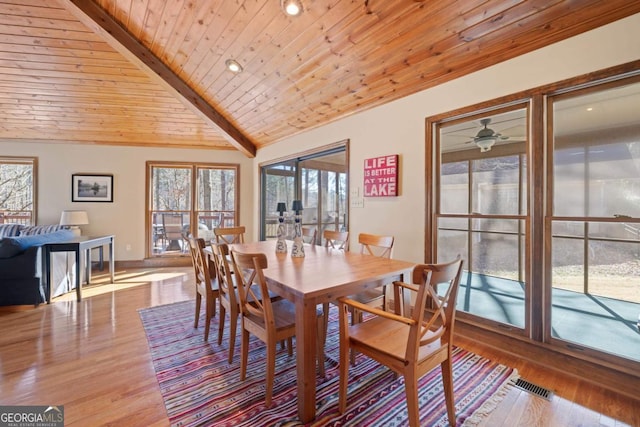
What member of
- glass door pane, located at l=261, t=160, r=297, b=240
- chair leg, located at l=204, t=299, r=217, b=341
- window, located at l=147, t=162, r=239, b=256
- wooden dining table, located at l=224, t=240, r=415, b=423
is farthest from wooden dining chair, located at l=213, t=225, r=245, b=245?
window, located at l=147, t=162, r=239, b=256

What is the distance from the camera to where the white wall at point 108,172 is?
5172 mm

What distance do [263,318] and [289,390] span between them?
500 millimetres

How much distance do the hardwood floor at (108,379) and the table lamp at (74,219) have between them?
87.8 inches

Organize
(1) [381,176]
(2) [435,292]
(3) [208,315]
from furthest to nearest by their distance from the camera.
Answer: (1) [381,176] → (3) [208,315] → (2) [435,292]

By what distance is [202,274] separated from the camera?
261cm

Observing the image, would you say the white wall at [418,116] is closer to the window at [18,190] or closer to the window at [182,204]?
the window at [182,204]

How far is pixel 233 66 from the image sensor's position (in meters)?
3.31

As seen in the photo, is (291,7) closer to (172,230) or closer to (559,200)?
(559,200)

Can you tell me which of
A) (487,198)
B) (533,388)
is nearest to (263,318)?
(533,388)

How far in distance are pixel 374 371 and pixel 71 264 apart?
437 cm

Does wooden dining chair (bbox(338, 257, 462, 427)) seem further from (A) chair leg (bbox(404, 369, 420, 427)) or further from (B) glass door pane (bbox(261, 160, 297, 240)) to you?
(B) glass door pane (bbox(261, 160, 297, 240))

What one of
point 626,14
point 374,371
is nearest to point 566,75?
point 626,14

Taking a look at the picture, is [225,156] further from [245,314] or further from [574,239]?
[574,239]

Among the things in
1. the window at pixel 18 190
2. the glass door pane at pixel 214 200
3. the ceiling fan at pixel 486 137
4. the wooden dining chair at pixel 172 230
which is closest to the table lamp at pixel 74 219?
the window at pixel 18 190
